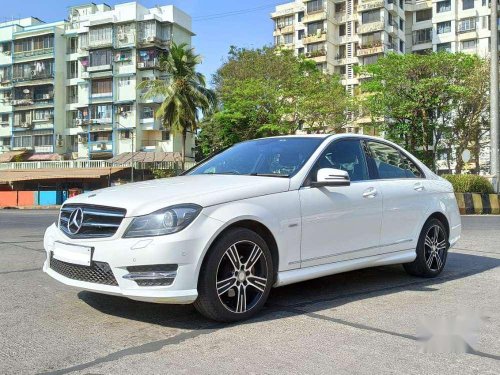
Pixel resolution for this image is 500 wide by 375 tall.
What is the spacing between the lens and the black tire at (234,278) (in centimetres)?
381

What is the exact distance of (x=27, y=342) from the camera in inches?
140

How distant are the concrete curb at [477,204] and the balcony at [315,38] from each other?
51.8 m

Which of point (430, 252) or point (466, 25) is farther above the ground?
point (466, 25)

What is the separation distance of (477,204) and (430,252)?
1260cm

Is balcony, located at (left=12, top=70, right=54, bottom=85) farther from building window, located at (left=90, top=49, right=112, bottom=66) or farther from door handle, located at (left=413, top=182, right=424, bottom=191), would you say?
door handle, located at (left=413, top=182, right=424, bottom=191)

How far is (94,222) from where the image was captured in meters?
3.97

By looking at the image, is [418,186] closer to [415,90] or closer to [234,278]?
[234,278]

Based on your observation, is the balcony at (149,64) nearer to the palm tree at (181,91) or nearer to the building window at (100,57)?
the building window at (100,57)

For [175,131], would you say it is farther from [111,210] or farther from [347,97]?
[111,210]

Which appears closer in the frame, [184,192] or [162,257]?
[162,257]

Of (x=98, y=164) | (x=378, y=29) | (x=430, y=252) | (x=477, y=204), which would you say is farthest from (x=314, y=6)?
(x=430, y=252)

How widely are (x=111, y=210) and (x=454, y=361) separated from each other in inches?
99.2

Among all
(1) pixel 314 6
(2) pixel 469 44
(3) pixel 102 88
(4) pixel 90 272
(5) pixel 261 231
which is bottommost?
(4) pixel 90 272

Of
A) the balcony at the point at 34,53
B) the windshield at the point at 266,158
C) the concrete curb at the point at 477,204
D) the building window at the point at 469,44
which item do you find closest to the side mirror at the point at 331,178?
the windshield at the point at 266,158
